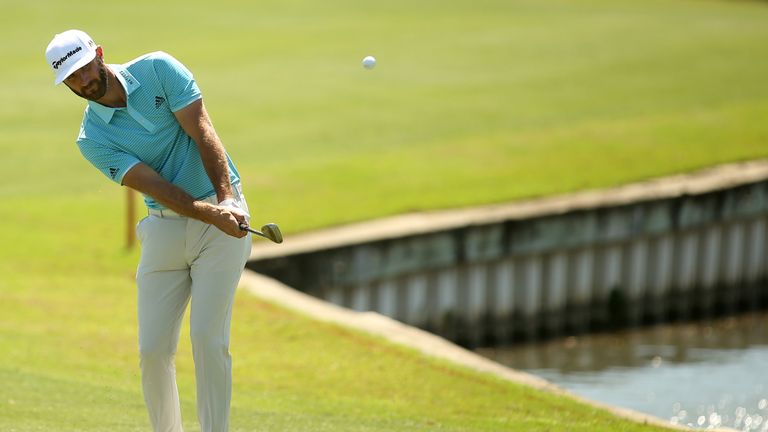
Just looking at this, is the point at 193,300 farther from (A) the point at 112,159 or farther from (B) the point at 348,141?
(B) the point at 348,141

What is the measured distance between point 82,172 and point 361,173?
327cm

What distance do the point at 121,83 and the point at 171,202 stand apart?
55 cm

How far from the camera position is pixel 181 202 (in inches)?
229

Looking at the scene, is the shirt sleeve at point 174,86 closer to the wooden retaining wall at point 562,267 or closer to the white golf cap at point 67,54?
the white golf cap at point 67,54

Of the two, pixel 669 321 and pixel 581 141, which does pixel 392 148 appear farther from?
pixel 669 321

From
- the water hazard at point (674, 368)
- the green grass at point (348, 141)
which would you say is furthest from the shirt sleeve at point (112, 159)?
the water hazard at point (674, 368)

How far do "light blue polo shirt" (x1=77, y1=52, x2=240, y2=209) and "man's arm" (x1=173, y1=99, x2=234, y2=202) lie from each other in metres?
0.05

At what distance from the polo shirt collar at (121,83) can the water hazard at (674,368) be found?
6674 mm

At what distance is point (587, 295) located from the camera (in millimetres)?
16156

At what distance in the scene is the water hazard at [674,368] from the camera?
11.8 m

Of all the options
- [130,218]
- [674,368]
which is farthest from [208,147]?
[674,368]

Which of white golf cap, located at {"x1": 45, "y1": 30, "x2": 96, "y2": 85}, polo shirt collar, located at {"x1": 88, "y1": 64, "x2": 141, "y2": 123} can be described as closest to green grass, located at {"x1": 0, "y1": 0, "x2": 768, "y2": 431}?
polo shirt collar, located at {"x1": 88, "y1": 64, "x2": 141, "y2": 123}

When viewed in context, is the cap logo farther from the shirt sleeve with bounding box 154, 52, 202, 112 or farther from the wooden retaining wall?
the wooden retaining wall

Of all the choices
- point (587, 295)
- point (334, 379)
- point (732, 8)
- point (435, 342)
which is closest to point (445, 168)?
point (587, 295)
